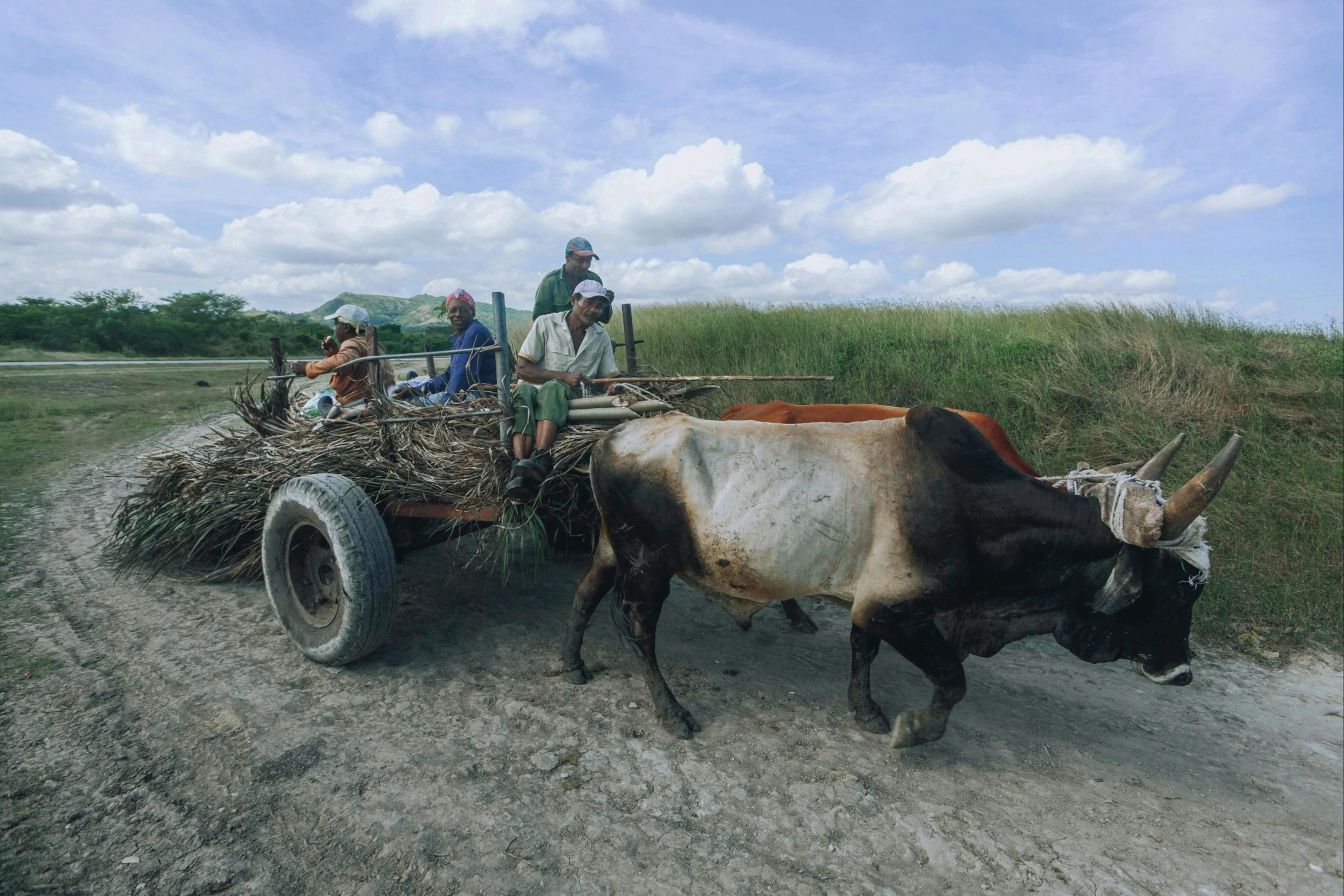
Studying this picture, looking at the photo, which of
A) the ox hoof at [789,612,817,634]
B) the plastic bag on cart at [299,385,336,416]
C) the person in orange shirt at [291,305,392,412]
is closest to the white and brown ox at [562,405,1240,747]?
the ox hoof at [789,612,817,634]

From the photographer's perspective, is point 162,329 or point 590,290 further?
point 162,329

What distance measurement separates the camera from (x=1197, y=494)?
2.56 meters

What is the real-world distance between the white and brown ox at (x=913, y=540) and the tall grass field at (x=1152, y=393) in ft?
9.51

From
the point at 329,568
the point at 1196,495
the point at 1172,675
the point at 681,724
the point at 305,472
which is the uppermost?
the point at 1196,495

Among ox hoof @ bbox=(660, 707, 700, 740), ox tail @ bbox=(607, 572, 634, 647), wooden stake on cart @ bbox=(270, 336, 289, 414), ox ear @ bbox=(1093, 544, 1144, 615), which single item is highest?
wooden stake on cart @ bbox=(270, 336, 289, 414)

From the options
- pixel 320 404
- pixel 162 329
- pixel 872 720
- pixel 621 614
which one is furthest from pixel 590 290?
pixel 162 329

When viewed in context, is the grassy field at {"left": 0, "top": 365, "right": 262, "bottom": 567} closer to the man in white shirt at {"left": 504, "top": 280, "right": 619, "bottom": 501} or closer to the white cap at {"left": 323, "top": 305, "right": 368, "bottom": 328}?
the white cap at {"left": 323, "top": 305, "right": 368, "bottom": 328}

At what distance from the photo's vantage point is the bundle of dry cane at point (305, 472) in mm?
3686

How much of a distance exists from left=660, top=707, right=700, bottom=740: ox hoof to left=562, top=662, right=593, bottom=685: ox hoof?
55 centimetres

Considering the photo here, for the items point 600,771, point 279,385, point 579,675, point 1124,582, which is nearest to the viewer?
point 1124,582

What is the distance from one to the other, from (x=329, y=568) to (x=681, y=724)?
2.12 meters

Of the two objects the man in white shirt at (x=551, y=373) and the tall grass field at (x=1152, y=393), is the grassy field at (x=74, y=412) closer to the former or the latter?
the man in white shirt at (x=551, y=373)

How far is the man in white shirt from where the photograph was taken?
3.55 metres

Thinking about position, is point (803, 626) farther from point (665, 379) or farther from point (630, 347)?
point (630, 347)
